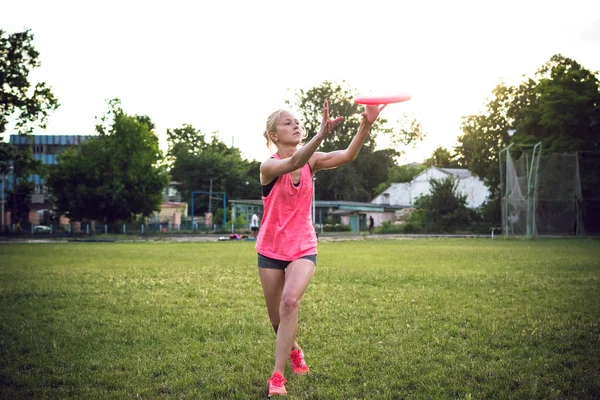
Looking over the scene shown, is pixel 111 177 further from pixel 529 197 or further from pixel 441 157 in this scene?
pixel 441 157

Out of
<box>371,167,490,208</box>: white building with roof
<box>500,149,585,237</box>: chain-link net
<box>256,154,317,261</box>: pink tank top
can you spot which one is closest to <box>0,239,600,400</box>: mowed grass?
<box>256,154,317,261</box>: pink tank top

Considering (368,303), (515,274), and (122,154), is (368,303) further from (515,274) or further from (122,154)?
(122,154)

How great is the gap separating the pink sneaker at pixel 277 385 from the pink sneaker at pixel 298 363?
0.63 meters

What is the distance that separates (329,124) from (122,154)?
58.9m

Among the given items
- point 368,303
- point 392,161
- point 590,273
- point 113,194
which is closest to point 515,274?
point 590,273

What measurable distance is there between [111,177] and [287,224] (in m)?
57.5

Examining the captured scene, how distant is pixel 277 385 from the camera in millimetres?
4723

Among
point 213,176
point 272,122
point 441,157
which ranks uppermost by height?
point 441,157

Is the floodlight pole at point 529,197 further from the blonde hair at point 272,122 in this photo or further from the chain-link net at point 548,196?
the blonde hair at point 272,122

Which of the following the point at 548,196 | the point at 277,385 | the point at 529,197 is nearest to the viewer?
the point at 277,385

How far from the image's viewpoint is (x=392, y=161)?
95.6m

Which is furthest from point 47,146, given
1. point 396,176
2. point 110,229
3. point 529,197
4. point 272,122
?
point 272,122

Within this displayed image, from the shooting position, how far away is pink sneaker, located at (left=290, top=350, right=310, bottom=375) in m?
5.41

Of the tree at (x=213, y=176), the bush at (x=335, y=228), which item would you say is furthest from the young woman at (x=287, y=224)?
the tree at (x=213, y=176)
